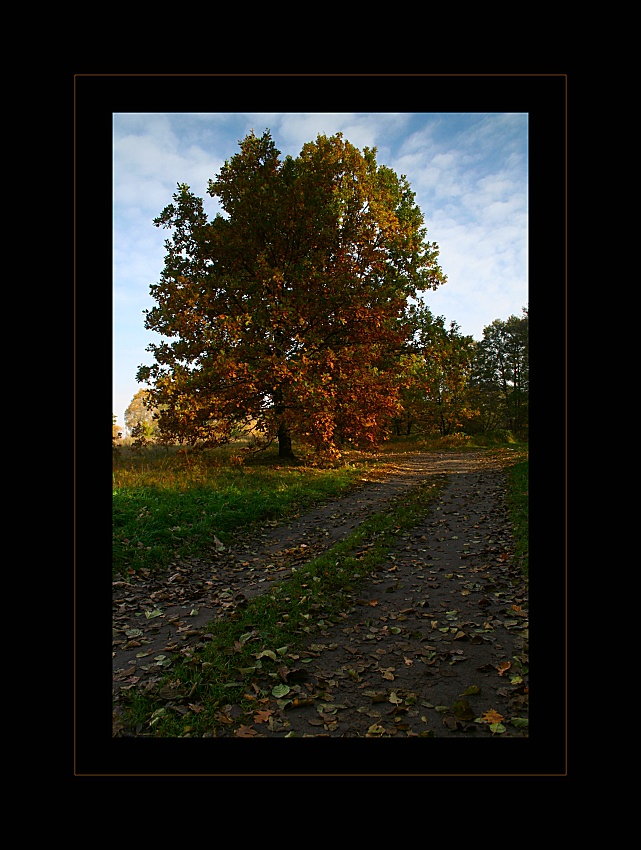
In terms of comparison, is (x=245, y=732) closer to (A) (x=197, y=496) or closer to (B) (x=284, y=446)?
(A) (x=197, y=496)

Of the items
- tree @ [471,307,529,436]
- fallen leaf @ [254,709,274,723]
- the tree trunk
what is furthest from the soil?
the tree trunk

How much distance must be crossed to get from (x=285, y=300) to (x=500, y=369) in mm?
6207

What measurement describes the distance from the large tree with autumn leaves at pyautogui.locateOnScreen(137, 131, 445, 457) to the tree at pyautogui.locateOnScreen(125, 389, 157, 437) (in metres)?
0.32

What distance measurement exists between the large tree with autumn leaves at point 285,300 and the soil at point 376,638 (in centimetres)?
460

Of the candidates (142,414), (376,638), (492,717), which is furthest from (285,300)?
(492,717)

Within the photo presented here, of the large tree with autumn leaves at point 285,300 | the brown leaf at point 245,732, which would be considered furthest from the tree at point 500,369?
the brown leaf at point 245,732

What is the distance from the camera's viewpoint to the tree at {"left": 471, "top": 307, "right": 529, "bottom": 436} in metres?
10.3

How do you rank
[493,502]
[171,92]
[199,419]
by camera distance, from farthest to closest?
[199,419], [493,502], [171,92]

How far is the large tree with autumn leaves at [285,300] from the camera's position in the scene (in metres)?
10.7
